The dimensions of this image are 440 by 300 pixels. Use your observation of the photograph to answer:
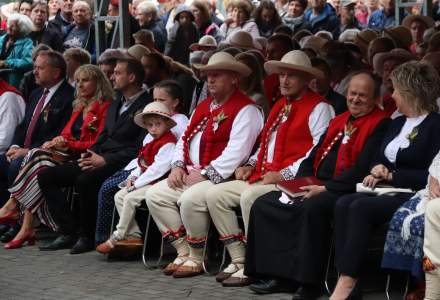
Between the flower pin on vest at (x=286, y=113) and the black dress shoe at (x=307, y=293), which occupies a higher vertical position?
the flower pin on vest at (x=286, y=113)

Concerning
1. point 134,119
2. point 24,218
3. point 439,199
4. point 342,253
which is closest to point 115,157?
point 134,119

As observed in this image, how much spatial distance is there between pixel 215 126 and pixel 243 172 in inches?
20.1

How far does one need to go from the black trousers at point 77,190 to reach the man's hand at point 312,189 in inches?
93.1

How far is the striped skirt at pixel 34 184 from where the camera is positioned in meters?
9.93

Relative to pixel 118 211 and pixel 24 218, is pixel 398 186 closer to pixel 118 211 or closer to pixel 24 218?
pixel 118 211

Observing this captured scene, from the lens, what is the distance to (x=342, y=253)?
7145 mm

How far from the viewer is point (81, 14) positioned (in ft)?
43.7

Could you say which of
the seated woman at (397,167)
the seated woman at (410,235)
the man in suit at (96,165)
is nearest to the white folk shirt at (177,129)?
the man in suit at (96,165)

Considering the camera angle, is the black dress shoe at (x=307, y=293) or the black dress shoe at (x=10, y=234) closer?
the black dress shoe at (x=307, y=293)

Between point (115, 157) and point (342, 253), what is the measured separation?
9.70 ft

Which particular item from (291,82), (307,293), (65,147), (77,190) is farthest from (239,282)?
(65,147)

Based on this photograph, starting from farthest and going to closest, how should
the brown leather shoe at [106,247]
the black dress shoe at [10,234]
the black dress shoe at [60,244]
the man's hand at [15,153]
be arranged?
the man's hand at [15,153] → the black dress shoe at [10,234] → the black dress shoe at [60,244] → the brown leather shoe at [106,247]

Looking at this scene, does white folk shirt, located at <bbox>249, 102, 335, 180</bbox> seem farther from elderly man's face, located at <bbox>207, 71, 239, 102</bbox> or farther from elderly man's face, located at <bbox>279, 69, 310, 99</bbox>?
elderly man's face, located at <bbox>207, 71, 239, 102</bbox>

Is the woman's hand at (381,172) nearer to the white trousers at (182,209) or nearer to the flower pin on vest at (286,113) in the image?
the flower pin on vest at (286,113)
